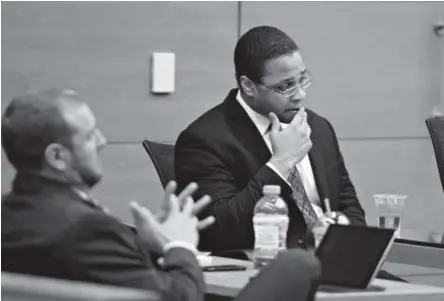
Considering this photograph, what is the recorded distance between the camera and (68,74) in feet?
15.9

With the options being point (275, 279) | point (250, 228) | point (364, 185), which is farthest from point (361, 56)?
point (275, 279)

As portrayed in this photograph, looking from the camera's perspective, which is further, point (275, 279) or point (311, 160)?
point (311, 160)

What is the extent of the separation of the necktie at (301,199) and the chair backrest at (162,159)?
0.47 m

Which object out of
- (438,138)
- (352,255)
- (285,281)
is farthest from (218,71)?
(285,281)

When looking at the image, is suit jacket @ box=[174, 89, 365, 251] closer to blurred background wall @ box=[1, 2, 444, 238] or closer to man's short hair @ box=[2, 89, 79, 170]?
man's short hair @ box=[2, 89, 79, 170]

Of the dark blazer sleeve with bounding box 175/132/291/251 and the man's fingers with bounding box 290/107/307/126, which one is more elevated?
the man's fingers with bounding box 290/107/307/126

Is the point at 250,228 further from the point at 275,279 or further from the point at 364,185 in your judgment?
the point at 364,185

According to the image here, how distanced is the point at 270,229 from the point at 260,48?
0.87 meters

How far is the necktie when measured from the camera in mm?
3346

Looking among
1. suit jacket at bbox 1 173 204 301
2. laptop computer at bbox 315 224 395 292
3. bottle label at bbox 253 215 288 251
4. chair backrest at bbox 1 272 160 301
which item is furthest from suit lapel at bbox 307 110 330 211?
chair backrest at bbox 1 272 160 301

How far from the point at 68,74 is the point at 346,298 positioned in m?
2.68

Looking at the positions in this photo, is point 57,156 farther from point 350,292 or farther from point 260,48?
point 260,48

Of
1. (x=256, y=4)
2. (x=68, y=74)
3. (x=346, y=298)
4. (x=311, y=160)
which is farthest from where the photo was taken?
(x=256, y=4)

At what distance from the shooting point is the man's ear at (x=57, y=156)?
2158 mm
